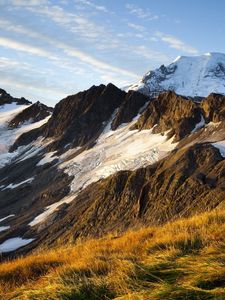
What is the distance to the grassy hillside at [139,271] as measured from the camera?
672 centimetres

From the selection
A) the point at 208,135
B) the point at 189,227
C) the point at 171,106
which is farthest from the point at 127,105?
the point at 189,227

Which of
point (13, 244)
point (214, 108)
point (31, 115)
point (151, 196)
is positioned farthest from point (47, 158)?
point (151, 196)

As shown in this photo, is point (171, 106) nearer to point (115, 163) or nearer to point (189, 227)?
point (115, 163)

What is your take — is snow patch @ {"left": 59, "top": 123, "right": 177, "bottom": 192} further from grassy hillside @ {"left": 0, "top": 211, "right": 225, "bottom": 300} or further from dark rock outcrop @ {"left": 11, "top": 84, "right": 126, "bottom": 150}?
grassy hillside @ {"left": 0, "top": 211, "right": 225, "bottom": 300}

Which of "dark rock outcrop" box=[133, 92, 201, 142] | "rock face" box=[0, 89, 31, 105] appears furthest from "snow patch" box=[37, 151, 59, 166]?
"rock face" box=[0, 89, 31, 105]

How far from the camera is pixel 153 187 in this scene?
216 ft

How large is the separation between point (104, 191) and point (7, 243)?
15841mm

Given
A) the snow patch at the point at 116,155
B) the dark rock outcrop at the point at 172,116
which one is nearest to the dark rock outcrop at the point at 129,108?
the snow patch at the point at 116,155

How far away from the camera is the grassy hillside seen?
672 centimetres

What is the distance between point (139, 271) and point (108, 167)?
8208 centimetres

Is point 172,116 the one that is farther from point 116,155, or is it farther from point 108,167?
point 108,167

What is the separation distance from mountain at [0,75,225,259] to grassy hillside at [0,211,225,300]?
2506cm

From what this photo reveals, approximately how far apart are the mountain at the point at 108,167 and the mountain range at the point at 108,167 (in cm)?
18

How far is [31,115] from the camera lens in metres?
160
